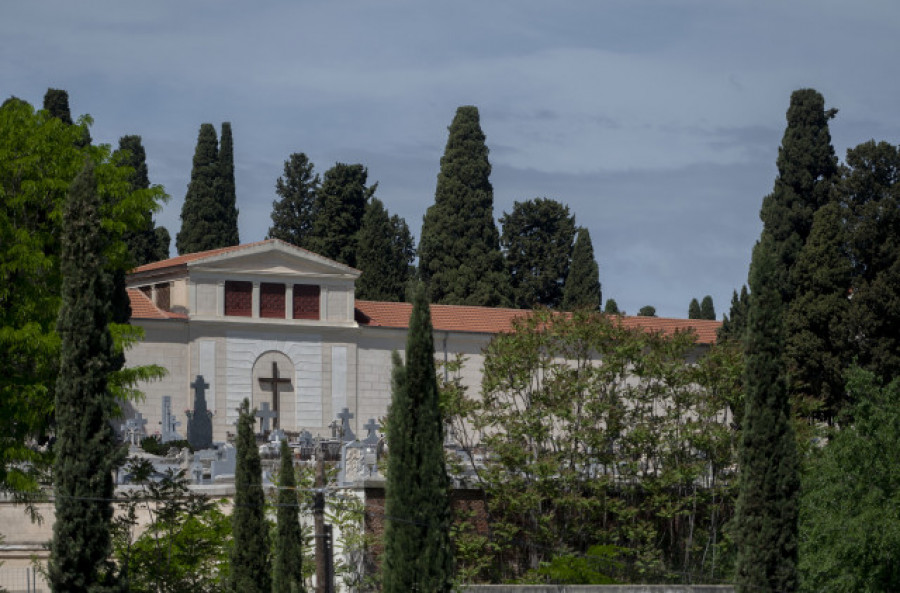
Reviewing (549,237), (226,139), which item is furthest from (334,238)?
(549,237)

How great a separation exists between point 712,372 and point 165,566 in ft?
46.5

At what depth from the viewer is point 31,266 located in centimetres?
2969

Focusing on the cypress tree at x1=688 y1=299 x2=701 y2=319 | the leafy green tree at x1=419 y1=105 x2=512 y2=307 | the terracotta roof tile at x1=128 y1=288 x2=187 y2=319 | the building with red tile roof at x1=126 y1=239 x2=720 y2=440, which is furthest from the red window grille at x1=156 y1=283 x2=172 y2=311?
the cypress tree at x1=688 y1=299 x2=701 y2=319

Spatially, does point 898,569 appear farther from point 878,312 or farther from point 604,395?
point 878,312

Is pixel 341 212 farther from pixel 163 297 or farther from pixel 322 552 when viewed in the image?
pixel 322 552

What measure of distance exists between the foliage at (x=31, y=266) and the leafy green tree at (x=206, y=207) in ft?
118

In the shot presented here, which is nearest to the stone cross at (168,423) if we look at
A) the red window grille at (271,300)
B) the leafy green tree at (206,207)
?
the red window grille at (271,300)

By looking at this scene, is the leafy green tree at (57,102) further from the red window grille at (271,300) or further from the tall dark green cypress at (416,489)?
the tall dark green cypress at (416,489)

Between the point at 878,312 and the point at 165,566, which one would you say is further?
the point at 878,312

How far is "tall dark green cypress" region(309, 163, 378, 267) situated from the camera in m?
70.6

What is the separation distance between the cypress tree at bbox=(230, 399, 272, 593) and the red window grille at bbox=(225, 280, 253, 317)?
93.1ft

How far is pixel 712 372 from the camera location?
35594 millimetres

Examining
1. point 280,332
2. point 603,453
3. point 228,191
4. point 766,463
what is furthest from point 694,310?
point 766,463

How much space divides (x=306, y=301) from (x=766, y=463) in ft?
103
